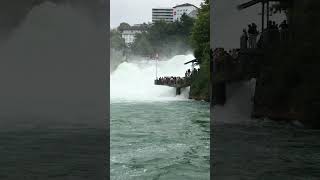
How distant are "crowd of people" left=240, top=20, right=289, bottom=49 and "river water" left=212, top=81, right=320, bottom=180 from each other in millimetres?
1034

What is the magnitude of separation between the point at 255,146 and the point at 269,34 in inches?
117

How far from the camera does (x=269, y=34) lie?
14281mm

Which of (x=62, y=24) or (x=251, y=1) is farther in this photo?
(x=62, y=24)

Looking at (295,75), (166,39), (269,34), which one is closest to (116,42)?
(166,39)

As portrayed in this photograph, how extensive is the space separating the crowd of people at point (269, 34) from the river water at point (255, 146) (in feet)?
3.39

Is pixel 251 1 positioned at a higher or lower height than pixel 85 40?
higher

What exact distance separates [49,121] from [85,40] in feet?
9.77

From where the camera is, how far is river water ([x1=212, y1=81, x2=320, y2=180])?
33.7ft

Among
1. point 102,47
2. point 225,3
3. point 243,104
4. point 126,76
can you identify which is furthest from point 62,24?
point 126,76

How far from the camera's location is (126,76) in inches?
2549

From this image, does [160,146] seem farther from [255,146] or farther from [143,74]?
[143,74]

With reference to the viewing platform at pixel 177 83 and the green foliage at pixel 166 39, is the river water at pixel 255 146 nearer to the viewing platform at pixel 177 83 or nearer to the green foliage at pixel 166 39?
the viewing platform at pixel 177 83

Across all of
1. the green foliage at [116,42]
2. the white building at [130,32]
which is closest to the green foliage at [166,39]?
the green foliage at [116,42]

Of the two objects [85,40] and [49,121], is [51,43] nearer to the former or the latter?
[85,40]
